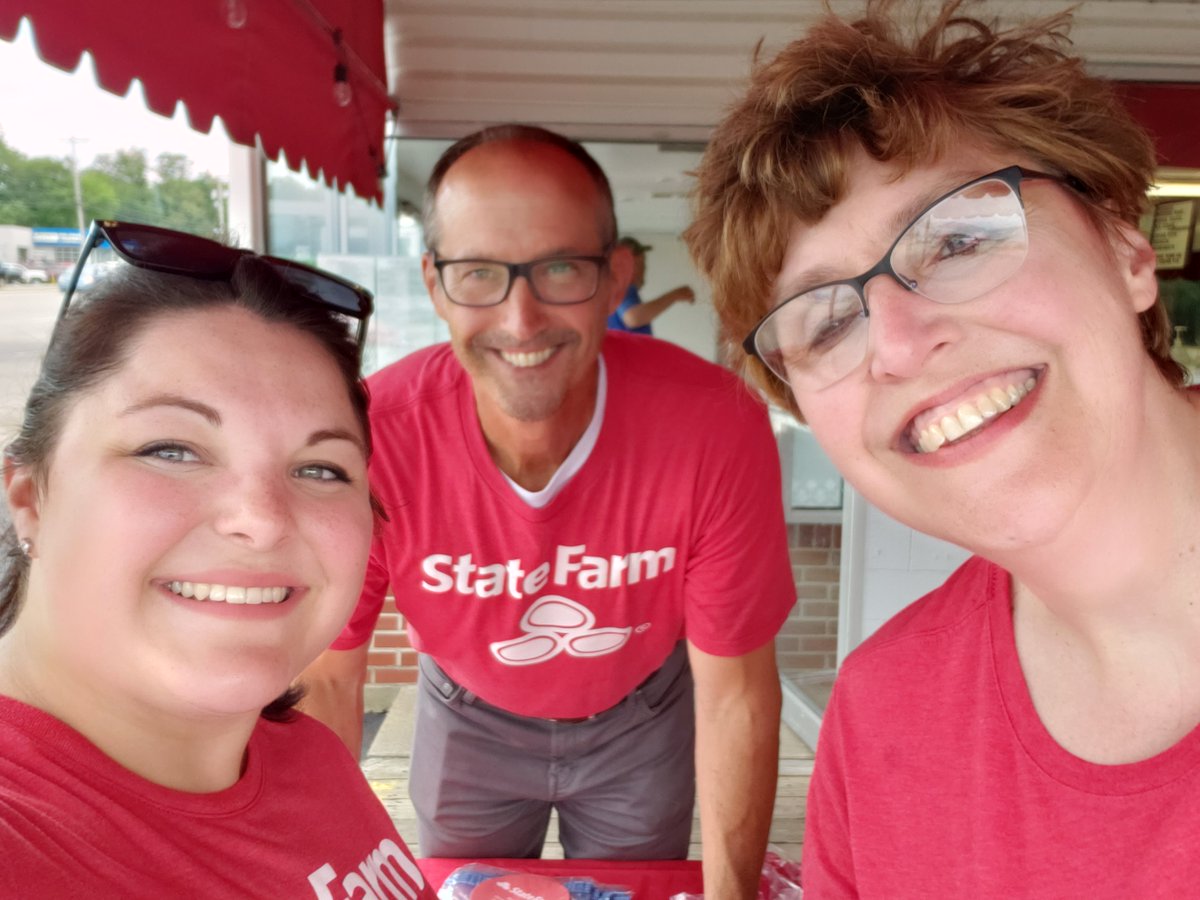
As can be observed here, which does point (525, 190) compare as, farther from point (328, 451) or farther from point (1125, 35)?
point (1125, 35)

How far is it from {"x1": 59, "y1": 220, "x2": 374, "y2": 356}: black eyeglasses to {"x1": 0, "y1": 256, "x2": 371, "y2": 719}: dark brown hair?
0.04 ft

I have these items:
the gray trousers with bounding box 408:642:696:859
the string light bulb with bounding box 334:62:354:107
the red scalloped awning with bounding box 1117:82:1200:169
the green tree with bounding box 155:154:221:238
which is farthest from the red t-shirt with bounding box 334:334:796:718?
the red scalloped awning with bounding box 1117:82:1200:169

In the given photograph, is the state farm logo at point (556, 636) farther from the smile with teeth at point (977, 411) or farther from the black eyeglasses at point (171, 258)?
the smile with teeth at point (977, 411)

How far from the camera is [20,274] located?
1.35 metres

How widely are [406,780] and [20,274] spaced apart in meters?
3.04

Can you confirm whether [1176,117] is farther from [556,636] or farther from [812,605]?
[556,636]

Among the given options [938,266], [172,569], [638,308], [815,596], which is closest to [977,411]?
[938,266]

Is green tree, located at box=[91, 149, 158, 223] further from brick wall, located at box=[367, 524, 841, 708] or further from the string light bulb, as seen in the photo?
brick wall, located at box=[367, 524, 841, 708]

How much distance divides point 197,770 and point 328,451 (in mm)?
400

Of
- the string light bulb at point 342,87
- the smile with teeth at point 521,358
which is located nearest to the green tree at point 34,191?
the smile with teeth at point 521,358

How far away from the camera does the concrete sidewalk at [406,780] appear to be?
342cm

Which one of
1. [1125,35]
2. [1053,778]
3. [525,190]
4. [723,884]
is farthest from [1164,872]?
[1125,35]

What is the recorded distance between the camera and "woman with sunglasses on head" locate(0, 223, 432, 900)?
894 mm

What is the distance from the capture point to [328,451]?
3.56 ft
